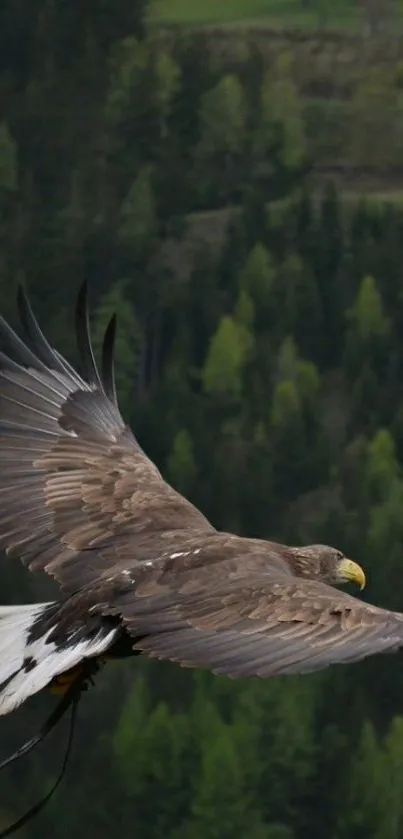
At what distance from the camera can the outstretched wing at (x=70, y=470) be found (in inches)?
305

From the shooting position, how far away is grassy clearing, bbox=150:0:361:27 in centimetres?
2595

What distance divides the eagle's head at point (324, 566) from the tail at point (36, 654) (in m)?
1.11

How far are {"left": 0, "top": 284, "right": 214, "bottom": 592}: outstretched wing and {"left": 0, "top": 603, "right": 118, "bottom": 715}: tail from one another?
305 mm

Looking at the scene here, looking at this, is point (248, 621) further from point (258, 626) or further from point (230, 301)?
point (230, 301)

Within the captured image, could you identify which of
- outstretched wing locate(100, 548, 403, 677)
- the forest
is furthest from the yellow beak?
the forest

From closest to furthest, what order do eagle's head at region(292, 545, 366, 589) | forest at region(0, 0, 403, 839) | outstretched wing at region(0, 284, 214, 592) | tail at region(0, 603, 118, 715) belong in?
tail at region(0, 603, 118, 715), outstretched wing at region(0, 284, 214, 592), eagle's head at region(292, 545, 366, 589), forest at region(0, 0, 403, 839)

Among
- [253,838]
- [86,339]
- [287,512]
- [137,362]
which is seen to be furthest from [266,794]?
[86,339]

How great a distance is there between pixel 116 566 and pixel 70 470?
113 cm

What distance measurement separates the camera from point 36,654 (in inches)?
273

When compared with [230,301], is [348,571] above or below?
above

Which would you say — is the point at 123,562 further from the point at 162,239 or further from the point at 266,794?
the point at 162,239

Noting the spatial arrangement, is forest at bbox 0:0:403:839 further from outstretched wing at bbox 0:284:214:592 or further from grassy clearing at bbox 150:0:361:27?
outstretched wing at bbox 0:284:214:592

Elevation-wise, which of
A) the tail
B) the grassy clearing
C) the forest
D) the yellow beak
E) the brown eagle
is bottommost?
the forest

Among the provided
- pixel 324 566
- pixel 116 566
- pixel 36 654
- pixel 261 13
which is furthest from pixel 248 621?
pixel 261 13
